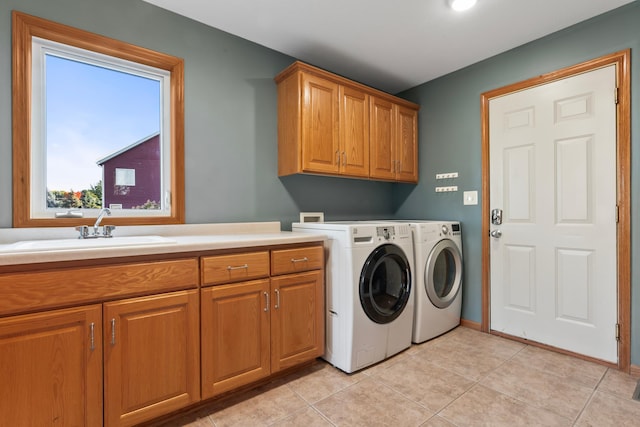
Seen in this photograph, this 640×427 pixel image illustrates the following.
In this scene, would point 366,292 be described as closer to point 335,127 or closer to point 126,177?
point 335,127

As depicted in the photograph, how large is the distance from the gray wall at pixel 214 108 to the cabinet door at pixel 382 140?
23.4 inches

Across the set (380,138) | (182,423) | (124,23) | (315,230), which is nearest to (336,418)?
(182,423)

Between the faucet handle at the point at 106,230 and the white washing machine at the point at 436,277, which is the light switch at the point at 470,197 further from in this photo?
the faucet handle at the point at 106,230

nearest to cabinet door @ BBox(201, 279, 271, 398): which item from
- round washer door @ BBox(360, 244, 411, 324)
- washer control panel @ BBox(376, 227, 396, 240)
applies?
round washer door @ BBox(360, 244, 411, 324)

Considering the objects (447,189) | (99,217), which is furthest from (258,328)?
(447,189)

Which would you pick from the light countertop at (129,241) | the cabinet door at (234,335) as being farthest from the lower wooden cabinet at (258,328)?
the light countertop at (129,241)

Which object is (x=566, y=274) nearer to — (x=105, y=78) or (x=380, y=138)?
(x=380, y=138)

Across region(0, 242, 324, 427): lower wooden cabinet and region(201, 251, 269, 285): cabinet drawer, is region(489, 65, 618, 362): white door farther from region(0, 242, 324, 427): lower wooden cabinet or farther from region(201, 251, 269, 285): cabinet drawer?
region(201, 251, 269, 285): cabinet drawer

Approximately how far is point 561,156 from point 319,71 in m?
1.88

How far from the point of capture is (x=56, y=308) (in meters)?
A: 1.18

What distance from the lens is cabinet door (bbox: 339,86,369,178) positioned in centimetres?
248

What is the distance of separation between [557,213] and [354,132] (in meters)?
1.64

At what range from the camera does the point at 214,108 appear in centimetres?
218

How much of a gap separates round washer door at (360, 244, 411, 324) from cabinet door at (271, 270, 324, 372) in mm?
302
